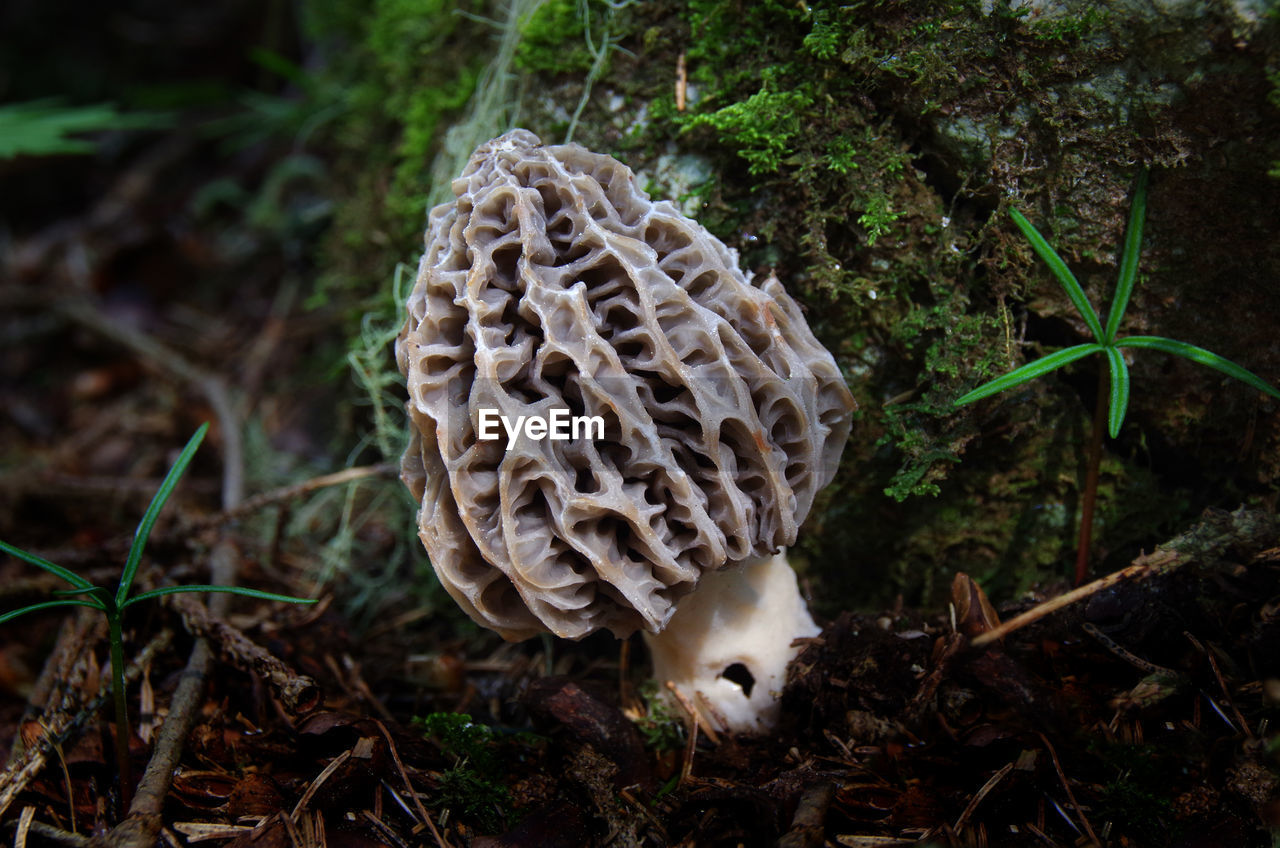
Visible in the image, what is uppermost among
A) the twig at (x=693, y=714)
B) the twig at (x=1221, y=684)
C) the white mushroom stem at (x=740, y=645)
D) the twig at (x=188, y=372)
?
the twig at (x=1221, y=684)

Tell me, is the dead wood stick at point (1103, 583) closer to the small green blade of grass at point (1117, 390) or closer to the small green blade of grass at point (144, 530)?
the small green blade of grass at point (1117, 390)

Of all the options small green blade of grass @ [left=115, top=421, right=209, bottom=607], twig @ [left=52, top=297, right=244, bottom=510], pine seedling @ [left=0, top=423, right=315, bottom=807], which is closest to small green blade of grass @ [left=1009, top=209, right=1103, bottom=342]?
pine seedling @ [left=0, top=423, right=315, bottom=807]

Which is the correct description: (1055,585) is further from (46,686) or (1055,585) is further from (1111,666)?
(46,686)

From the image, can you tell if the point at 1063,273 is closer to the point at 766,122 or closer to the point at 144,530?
the point at 766,122

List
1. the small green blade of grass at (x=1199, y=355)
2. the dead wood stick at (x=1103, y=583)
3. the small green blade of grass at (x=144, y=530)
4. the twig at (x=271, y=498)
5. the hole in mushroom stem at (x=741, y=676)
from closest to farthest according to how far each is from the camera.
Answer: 1. the small green blade of grass at (x=144, y=530)
2. the small green blade of grass at (x=1199, y=355)
3. the dead wood stick at (x=1103, y=583)
4. the hole in mushroom stem at (x=741, y=676)
5. the twig at (x=271, y=498)

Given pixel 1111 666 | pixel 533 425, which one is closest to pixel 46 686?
pixel 533 425

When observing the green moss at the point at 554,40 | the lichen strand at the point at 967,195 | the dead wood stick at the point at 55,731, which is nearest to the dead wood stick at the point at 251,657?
the dead wood stick at the point at 55,731
